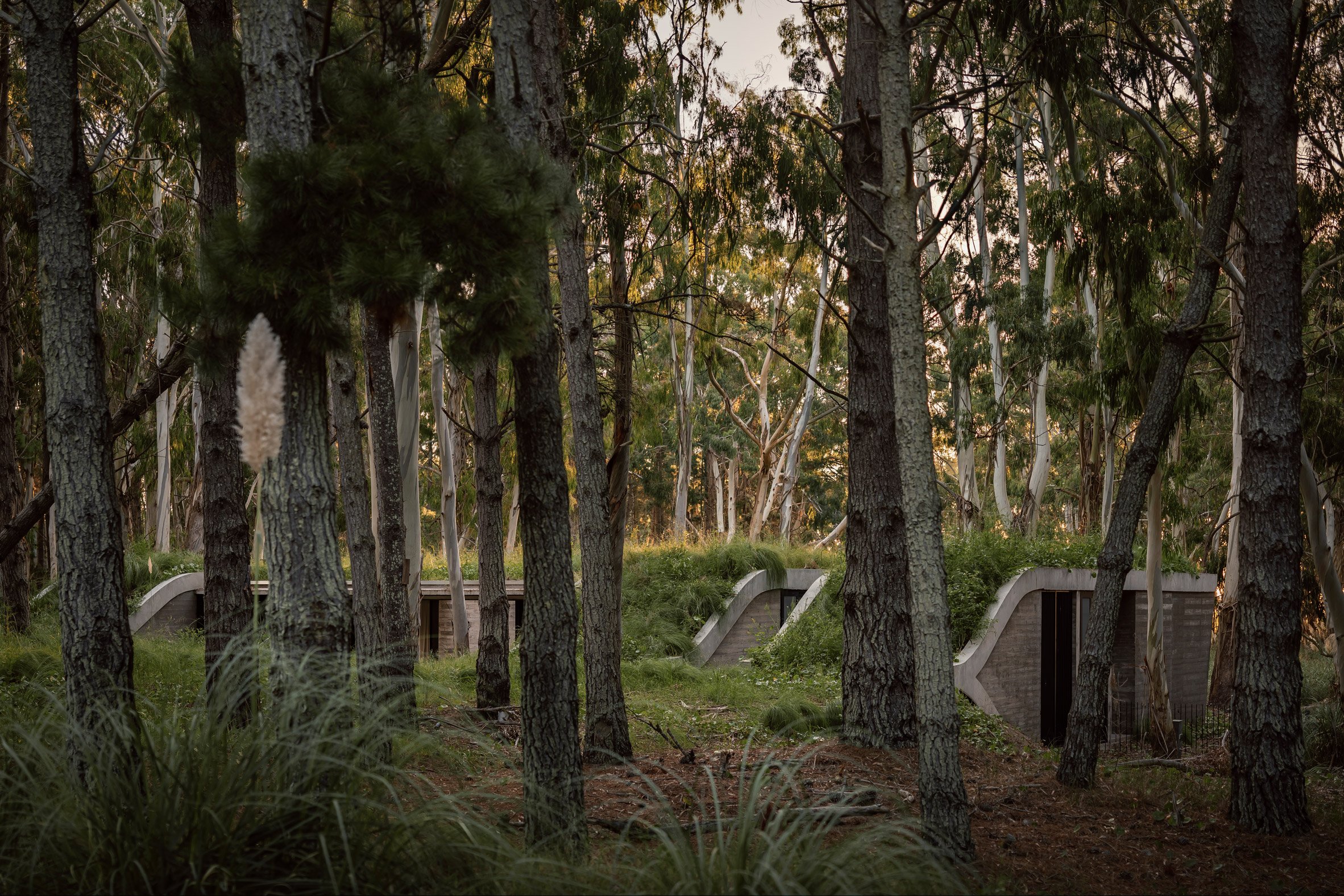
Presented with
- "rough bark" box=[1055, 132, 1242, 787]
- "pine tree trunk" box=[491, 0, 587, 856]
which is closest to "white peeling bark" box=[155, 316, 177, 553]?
"rough bark" box=[1055, 132, 1242, 787]

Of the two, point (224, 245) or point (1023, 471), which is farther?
point (1023, 471)

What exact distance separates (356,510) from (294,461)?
352 cm

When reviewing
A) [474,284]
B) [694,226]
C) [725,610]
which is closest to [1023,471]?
[725,610]

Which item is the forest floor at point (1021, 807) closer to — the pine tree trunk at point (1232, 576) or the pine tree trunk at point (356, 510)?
the pine tree trunk at point (356, 510)

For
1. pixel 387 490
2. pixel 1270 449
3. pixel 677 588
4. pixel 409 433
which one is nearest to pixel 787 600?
pixel 677 588

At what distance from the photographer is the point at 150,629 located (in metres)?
12.9

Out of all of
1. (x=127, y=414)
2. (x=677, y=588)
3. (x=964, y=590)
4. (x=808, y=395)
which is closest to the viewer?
(x=127, y=414)

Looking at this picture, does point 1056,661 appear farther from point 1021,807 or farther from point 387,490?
point 387,490

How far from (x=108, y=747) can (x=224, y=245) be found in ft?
4.72

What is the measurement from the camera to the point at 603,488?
237 inches

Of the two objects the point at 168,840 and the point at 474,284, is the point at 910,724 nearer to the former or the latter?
the point at 474,284

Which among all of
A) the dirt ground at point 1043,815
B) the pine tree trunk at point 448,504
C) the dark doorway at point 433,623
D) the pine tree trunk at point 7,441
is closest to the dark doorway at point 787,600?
the pine tree trunk at point 448,504

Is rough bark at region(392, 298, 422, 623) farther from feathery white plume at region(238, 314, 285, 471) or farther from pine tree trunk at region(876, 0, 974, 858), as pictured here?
feathery white plume at region(238, 314, 285, 471)

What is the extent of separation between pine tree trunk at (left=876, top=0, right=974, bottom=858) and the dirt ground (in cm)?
23
